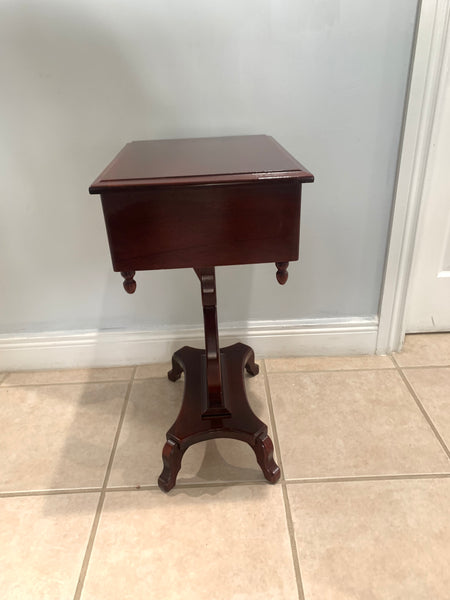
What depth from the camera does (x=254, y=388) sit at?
1307 mm

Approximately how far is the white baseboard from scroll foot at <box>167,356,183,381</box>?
0.09m

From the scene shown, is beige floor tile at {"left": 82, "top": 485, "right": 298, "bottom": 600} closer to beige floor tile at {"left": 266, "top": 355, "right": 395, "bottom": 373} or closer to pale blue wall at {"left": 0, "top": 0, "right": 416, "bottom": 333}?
beige floor tile at {"left": 266, "top": 355, "right": 395, "bottom": 373}

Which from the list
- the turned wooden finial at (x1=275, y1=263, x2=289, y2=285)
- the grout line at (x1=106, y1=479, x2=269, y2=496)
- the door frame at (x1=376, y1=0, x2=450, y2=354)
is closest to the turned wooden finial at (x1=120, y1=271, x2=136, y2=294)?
the turned wooden finial at (x1=275, y1=263, x2=289, y2=285)

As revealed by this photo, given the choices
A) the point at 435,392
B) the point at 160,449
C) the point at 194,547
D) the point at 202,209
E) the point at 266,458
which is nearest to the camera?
Answer: the point at 202,209

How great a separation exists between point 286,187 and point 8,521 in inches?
34.7

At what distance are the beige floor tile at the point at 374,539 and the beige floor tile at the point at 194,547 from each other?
0.05m

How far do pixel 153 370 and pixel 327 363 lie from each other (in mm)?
541

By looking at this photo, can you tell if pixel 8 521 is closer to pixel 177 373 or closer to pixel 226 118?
pixel 177 373

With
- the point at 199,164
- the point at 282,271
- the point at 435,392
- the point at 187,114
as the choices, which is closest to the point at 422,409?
the point at 435,392

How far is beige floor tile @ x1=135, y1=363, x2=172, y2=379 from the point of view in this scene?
139 cm

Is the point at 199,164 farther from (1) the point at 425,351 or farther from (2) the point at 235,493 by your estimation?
(1) the point at 425,351

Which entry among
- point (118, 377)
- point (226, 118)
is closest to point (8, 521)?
point (118, 377)

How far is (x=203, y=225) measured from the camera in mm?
757

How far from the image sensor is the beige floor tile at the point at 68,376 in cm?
138
